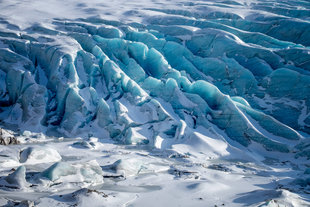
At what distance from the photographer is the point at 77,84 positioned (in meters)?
11.2

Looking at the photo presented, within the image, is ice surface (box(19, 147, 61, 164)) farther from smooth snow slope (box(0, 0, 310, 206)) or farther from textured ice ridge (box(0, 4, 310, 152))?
textured ice ridge (box(0, 4, 310, 152))

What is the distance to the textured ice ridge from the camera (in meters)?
9.85

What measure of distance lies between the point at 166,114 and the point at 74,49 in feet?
16.3

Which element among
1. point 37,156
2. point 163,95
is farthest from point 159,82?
point 37,156

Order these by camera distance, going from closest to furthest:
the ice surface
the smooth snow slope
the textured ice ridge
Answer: the ice surface → the smooth snow slope → the textured ice ridge

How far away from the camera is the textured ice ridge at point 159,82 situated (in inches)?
388

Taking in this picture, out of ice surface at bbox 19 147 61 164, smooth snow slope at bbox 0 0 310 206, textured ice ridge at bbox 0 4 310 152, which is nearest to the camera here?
ice surface at bbox 19 147 61 164

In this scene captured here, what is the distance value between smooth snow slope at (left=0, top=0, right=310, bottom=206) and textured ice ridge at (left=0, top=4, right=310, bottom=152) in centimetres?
4

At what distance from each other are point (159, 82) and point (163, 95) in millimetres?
543

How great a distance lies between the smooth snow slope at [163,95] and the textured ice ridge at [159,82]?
0.12ft

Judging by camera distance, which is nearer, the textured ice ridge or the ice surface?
the ice surface

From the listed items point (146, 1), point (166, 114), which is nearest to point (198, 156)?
point (166, 114)

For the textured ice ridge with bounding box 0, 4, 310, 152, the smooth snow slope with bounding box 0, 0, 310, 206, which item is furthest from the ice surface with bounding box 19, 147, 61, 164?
the textured ice ridge with bounding box 0, 4, 310, 152

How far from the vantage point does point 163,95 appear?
11.0 meters
